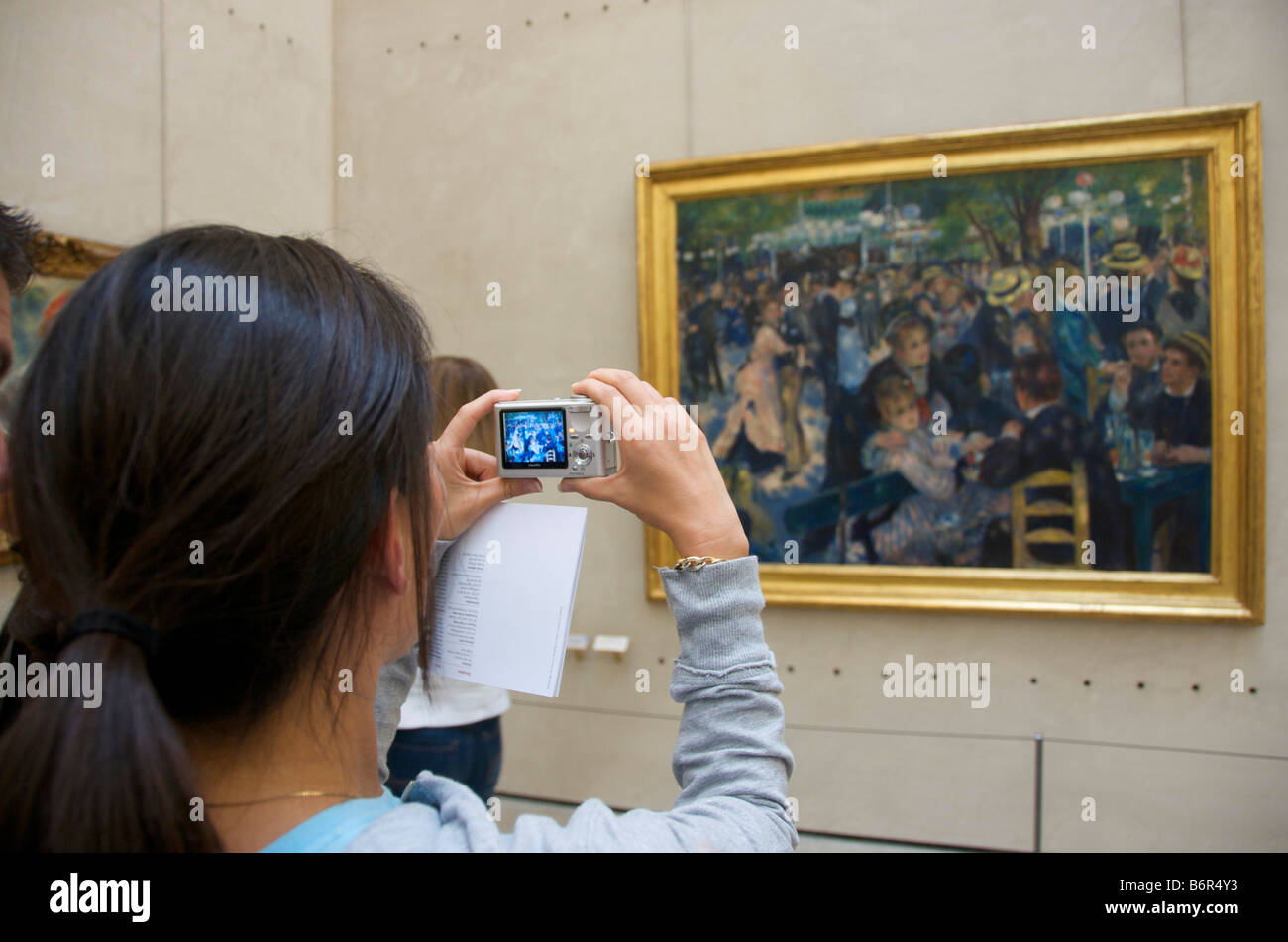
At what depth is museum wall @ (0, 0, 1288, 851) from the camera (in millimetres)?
2420

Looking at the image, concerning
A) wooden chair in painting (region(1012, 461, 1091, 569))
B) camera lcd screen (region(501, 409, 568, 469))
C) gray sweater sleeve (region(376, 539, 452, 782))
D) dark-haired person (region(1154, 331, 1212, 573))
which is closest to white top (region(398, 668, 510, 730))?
gray sweater sleeve (region(376, 539, 452, 782))

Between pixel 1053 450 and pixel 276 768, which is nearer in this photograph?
pixel 276 768

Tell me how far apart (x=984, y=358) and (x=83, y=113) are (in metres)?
3.26

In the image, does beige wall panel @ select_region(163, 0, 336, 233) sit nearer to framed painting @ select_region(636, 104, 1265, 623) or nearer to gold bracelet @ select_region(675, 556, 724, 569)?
framed painting @ select_region(636, 104, 1265, 623)

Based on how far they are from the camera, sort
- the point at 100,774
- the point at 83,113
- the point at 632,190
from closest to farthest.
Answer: the point at 100,774 → the point at 83,113 → the point at 632,190

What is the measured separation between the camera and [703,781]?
74cm

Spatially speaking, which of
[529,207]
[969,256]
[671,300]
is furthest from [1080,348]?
[529,207]

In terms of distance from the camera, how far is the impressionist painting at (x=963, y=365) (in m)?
2.46

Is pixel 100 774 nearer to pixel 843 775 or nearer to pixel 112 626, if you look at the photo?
pixel 112 626

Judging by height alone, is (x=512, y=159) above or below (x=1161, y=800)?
above

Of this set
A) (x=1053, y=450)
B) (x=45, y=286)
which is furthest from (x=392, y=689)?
(x=1053, y=450)

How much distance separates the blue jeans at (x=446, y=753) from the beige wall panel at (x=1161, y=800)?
203 cm

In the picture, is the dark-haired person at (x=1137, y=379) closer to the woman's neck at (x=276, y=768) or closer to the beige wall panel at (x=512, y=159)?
the beige wall panel at (x=512, y=159)

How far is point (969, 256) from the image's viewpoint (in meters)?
2.61
